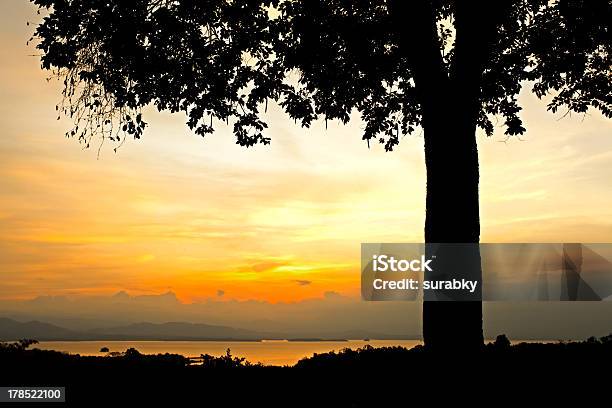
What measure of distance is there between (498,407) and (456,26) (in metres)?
7.87

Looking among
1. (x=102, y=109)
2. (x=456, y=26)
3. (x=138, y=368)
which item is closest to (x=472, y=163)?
(x=456, y=26)

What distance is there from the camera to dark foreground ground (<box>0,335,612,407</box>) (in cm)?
1106

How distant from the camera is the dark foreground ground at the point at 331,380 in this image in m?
11.1

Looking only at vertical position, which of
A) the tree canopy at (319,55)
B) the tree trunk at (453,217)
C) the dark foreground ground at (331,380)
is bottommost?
the dark foreground ground at (331,380)

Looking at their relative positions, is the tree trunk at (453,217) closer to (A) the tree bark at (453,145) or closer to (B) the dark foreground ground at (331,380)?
(A) the tree bark at (453,145)

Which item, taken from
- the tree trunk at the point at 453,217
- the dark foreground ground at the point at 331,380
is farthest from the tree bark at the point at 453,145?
the dark foreground ground at the point at 331,380

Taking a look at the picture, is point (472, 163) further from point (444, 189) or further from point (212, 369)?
point (212, 369)

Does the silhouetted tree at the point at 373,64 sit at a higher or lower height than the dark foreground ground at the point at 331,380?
higher

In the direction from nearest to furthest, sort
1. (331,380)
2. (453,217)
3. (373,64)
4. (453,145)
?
(331,380)
(453,217)
(453,145)
(373,64)

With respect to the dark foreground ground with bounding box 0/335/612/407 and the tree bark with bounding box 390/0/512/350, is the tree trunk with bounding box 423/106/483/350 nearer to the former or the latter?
the tree bark with bounding box 390/0/512/350

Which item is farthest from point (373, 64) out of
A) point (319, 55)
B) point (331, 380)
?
point (331, 380)

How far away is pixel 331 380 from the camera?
1285 centimetres

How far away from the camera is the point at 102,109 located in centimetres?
1694

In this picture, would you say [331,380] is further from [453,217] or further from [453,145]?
[453,145]
